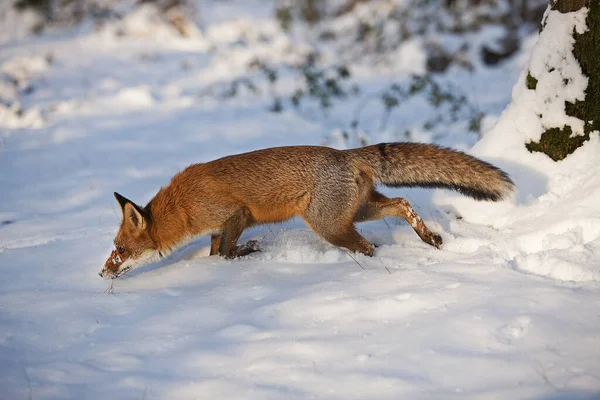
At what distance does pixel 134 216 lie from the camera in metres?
5.07

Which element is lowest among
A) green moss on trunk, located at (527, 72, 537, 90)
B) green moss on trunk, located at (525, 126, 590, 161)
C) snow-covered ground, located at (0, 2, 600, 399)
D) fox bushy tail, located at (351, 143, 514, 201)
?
snow-covered ground, located at (0, 2, 600, 399)

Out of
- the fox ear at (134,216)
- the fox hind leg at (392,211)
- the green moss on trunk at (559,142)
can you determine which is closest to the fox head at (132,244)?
the fox ear at (134,216)

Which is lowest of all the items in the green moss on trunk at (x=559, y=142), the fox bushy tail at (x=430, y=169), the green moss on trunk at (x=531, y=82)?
the fox bushy tail at (x=430, y=169)

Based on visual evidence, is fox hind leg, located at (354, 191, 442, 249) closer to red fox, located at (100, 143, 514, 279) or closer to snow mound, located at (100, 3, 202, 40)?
red fox, located at (100, 143, 514, 279)

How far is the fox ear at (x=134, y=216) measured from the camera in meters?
4.95

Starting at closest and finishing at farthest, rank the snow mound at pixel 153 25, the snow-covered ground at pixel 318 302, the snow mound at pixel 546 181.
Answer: the snow-covered ground at pixel 318 302 < the snow mound at pixel 546 181 < the snow mound at pixel 153 25

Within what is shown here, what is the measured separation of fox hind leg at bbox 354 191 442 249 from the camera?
16.5 ft

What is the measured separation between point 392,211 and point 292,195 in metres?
0.92

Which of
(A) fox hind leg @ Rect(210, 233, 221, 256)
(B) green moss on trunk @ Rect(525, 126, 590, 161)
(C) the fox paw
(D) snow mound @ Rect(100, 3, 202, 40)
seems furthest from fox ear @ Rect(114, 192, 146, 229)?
(D) snow mound @ Rect(100, 3, 202, 40)

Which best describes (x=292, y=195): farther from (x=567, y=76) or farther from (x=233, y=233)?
(x=567, y=76)

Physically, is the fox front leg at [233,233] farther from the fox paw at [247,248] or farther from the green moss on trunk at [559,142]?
the green moss on trunk at [559,142]

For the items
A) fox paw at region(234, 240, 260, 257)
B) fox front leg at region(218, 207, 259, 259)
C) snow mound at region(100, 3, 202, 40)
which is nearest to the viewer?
fox front leg at region(218, 207, 259, 259)

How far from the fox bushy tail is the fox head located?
2010 mm

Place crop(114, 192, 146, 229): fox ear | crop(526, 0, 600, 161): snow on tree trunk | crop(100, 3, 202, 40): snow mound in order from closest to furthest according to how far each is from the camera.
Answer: crop(526, 0, 600, 161): snow on tree trunk < crop(114, 192, 146, 229): fox ear < crop(100, 3, 202, 40): snow mound
